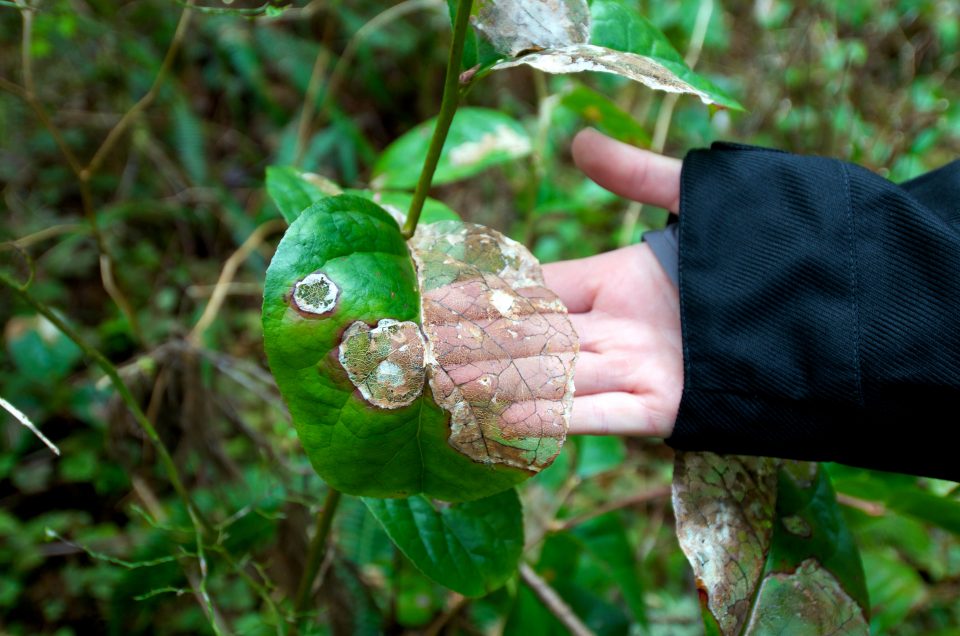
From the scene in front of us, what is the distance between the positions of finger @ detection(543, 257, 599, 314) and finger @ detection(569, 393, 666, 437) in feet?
0.80

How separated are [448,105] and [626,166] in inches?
15.6

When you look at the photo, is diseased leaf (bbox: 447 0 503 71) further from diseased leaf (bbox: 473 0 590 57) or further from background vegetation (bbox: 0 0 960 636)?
background vegetation (bbox: 0 0 960 636)

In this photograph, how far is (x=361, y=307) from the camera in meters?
0.65

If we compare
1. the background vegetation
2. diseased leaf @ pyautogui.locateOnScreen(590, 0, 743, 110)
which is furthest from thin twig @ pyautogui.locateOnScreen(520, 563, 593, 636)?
diseased leaf @ pyautogui.locateOnScreen(590, 0, 743, 110)

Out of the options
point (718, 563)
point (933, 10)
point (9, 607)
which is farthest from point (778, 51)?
point (9, 607)

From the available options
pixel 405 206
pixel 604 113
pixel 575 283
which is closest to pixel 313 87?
pixel 604 113

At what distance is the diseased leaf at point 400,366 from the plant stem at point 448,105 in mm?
62

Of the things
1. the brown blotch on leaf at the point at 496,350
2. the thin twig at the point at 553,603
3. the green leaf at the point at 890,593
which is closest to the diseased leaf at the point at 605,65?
the brown blotch on leaf at the point at 496,350

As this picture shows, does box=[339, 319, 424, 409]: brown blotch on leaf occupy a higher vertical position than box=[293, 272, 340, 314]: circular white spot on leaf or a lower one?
lower

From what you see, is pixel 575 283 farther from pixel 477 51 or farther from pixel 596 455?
pixel 596 455

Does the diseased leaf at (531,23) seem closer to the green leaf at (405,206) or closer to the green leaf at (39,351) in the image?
the green leaf at (405,206)

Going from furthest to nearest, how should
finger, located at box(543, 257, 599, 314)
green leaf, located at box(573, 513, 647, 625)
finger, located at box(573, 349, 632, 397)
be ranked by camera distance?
green leaf, located at box(573, 513, 647, 625)
finger, located at box(543, 257, 599, 314)
finger, located at box(573, 349, 632, 397)

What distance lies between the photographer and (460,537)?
0.92 metres

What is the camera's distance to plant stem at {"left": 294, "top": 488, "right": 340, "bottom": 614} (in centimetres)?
89
